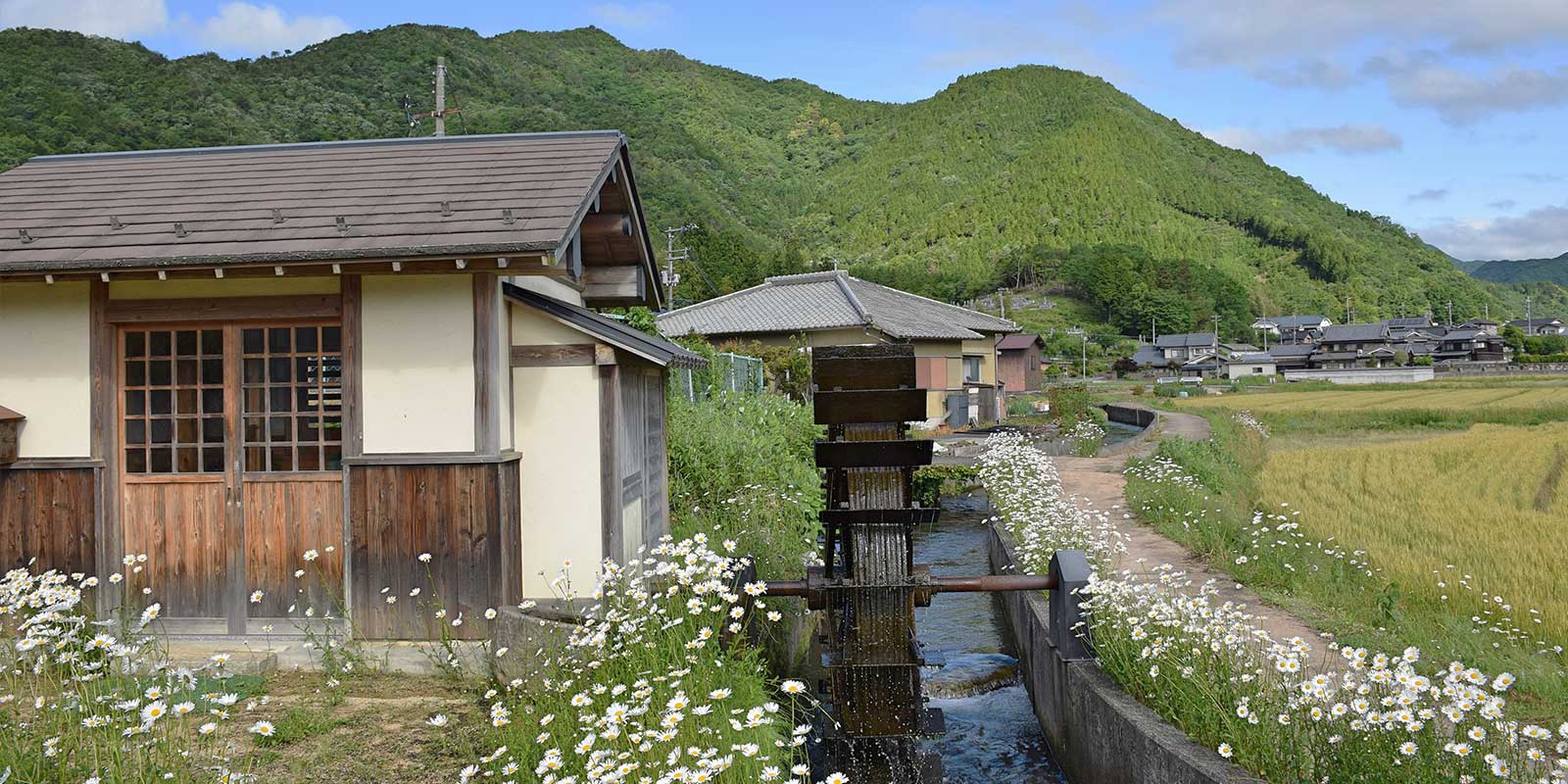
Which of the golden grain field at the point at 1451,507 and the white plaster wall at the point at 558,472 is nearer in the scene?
the white plaster wall at the point at 558,472

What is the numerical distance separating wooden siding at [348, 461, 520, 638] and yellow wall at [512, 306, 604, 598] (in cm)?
44

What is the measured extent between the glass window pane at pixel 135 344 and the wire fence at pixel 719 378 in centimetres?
472

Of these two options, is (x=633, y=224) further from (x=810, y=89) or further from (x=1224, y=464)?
(x=810, y=89)

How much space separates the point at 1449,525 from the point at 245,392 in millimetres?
11351

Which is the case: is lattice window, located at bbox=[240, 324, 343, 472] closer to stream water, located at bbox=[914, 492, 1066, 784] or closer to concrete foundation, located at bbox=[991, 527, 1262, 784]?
stream water, located at bbox=[914, 492, 1066, 784]

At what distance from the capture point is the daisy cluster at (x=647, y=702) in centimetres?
399

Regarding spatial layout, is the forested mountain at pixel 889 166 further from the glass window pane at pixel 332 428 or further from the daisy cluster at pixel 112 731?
the daisy cluster at pixel 112 731

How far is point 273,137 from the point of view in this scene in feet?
153

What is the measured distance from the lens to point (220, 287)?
711 cm

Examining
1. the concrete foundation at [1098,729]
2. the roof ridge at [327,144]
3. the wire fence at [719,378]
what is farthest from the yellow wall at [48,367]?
the concrete foundation at [1098,729]

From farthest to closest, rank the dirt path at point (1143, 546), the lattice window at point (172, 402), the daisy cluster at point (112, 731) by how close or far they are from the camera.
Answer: the dirt path at point (1143, 546), the lattice window at point (172, 402), the daisy cluster at point (112, 731)

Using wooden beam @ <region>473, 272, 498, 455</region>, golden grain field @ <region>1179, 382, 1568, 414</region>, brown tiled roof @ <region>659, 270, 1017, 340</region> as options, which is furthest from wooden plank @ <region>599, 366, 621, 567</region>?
golden grain field @ <region>1179, 382, 1568, 414</region>

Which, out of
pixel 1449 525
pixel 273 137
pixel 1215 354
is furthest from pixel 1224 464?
pixel 1215 354

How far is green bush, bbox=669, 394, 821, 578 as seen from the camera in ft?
32.1
